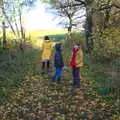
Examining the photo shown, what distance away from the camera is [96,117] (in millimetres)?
11289

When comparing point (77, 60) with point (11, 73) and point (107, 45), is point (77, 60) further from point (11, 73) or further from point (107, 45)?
point (107, 45)

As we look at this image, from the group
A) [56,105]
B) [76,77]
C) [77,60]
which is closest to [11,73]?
[76,77]

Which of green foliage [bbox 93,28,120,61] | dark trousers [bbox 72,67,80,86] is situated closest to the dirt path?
dark trousers [bbox 72,67,80,86]

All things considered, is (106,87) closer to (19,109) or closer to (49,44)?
(19,109)

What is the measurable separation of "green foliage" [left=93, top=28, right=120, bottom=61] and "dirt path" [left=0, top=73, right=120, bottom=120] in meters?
5.47

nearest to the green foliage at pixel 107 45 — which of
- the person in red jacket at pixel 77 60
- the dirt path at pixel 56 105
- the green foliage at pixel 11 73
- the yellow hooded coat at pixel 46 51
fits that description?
the yellow hooded coat at pixel 46 51

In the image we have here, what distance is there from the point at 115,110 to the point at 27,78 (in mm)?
6953

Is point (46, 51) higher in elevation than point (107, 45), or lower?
lower

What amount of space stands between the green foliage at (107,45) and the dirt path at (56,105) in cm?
547

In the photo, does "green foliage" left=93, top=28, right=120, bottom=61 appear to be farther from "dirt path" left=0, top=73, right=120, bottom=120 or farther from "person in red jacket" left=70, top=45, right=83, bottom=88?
"person in red jacket" left=70, top=45, right=83, bottom=88

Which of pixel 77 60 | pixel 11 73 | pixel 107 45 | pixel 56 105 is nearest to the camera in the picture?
pixel 56 105

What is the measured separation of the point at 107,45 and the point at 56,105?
10157 millimetres

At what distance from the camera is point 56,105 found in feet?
42.1

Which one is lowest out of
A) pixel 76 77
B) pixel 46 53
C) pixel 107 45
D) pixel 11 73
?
pixel 11 73
